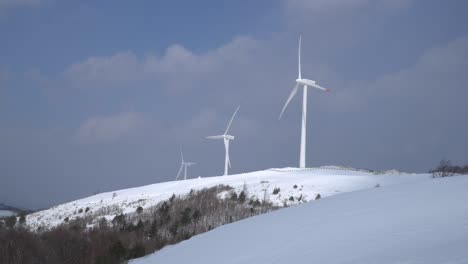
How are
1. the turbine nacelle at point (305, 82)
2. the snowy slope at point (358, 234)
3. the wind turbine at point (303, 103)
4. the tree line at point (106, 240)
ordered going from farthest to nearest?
the turbine nacelle at point (305, 82)
the wind turbine at point (303, 103)
the tree line at point (106, 240)
the snowy slope at point (358, 234)

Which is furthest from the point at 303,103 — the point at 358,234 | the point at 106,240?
the point at 358,234

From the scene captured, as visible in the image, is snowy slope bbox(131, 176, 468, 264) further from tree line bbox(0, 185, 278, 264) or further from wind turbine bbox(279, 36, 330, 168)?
wind turbine bbox(279, 36, 330, 168)

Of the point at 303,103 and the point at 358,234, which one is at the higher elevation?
the point at 303,103

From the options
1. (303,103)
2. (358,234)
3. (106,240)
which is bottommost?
(106,240)

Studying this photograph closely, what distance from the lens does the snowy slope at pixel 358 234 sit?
453 centimetres

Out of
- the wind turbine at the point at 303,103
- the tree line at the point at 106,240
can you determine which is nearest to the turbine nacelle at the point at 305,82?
the wind turbine at the point at 303,103

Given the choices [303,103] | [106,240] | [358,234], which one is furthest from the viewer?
[303,103]

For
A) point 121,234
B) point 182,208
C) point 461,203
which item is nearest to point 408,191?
point 461,203

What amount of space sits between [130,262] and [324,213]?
470 cm

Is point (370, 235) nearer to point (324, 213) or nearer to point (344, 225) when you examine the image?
point (344, 225)

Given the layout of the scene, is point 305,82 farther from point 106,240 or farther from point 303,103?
point 106,240

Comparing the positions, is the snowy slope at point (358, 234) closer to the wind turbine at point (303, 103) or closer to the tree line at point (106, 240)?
the tree line at point (106, 240)

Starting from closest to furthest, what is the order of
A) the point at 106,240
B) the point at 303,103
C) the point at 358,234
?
the point at 358,234 → the point at 106,240 → the point at 303,103

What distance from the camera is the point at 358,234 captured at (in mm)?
5926
